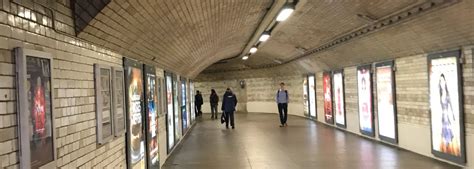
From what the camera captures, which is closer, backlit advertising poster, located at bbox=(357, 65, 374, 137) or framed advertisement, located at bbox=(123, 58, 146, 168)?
framed advertisement, located at bbox=(123, 58, 146, 168)

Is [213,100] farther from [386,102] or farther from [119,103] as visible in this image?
[119,103]

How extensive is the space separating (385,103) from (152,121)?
256 inches

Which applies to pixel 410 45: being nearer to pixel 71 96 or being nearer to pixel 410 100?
pixel 410 100

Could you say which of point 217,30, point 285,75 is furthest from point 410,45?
point 285,75

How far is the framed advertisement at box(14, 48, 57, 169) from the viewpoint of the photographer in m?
3.27

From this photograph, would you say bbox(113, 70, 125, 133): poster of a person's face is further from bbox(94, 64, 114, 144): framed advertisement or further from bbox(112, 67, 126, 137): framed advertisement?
bbox(94, 64, 114, 144): framed advertisement

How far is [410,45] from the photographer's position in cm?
1060

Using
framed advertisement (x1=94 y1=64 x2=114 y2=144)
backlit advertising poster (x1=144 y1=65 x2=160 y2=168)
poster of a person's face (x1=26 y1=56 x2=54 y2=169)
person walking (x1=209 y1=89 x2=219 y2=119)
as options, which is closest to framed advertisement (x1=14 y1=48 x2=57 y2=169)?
poster of a person's face (x1=26 y1=56 x2=54 y2=169)

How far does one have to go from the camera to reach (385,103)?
13016 mm

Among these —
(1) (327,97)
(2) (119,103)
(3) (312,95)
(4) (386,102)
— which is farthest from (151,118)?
(3) (312,95)

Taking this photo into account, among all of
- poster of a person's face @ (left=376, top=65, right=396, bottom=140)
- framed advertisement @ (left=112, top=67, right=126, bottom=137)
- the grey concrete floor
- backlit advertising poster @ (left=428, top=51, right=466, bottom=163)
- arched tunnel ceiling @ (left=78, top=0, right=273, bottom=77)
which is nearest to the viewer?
arched tunnel ceiling @ (left=78, top=0, right=273, bottom=77)

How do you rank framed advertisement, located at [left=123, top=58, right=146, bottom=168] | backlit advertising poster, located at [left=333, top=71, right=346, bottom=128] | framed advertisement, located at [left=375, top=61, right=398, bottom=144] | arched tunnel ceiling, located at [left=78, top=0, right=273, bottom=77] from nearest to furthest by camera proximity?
1. arched tunnel ceiling, located at [left=78, top=0, right=273, bottom=77]
2. framed advertisement, located at [left=123, top=58, right=146, bottom=168]
3. framed advertisement, located at [left=375, top=61, right=398, bottom=144]
4. backlit advertising poster, located at [left=333, top=71, right=346, bottom=128]

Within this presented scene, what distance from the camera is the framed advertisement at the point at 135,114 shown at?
6754 mm

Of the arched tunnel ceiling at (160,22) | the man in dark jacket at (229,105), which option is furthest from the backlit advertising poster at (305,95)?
the arched tunnel ceiling at (160,22)
